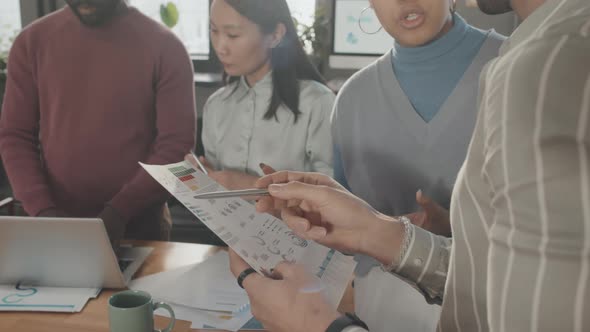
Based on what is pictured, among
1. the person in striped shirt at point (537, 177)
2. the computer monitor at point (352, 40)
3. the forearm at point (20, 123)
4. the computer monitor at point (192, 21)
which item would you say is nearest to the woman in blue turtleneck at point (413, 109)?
the person in striped shirt at point (537, 177)

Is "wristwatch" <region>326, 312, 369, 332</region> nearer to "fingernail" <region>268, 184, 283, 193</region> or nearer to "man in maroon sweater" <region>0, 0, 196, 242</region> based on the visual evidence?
"fingernail" <region>268, 184, 283, 193</region>

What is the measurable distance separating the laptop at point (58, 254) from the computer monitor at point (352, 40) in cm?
277

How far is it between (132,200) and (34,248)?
0.53m

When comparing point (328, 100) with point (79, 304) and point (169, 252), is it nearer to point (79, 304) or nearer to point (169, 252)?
point (169, 252)

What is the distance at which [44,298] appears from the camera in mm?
1176

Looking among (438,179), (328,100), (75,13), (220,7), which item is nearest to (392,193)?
(438,179)

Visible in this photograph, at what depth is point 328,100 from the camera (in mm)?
1763

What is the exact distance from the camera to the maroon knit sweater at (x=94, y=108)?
5.84ft

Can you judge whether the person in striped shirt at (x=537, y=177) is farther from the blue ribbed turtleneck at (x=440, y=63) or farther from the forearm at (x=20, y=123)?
the forearm at (x=20, y=123)

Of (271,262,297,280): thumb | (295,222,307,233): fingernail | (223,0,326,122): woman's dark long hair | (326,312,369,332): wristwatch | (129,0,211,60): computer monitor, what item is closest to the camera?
(326,312,369,332): wristwatch

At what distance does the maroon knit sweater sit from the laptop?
0.56 meters

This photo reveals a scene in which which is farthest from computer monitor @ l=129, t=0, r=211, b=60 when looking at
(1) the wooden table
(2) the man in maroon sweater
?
(1) the wooden table

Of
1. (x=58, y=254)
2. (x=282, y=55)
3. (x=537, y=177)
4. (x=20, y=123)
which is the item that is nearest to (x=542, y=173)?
(x=537, y=177)

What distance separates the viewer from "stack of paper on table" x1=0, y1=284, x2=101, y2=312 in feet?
3.73
